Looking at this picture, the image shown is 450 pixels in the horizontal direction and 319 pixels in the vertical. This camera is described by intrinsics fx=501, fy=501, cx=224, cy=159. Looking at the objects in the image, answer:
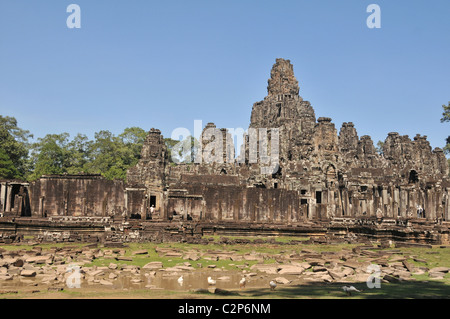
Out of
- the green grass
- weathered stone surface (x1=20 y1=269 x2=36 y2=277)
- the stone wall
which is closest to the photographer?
the green grass

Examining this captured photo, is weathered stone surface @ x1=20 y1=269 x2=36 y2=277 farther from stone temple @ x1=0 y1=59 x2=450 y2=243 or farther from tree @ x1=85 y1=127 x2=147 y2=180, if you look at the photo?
tree @ x1=85 y1=127 x2=147 y2=180

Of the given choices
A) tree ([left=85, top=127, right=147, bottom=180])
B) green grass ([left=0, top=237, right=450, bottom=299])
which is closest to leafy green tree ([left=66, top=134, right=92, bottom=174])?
tree ([left=85, top=127, right=147, bottom=180])

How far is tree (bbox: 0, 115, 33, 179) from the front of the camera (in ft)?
221

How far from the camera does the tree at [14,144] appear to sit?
6731 cm

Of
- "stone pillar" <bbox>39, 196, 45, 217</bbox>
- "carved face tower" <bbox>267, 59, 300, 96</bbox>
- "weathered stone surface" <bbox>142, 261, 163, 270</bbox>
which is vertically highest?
"carved face tower" <bbox>267, 59, 300, 96</bbox>

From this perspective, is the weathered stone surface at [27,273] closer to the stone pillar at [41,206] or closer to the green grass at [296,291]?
the green grass at [296,291]

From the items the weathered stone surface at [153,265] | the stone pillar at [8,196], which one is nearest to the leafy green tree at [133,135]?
the stone pillar at [8,196]

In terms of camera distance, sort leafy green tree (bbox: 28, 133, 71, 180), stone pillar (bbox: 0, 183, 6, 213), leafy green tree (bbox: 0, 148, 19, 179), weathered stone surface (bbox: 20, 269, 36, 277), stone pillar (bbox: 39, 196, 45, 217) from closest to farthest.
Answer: weathered stone surface (bbox: 20, 269, 36, 277) < stone pillar (bbox: 39, 196, 45, 217) < stone pillar (bbox: 0, 183, 6, 213) < leafy green tree (bbox: 0, 148, 19, 179) < leafy green tree (bbox: 28, 133, 71, 180)

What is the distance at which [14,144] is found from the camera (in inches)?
2657

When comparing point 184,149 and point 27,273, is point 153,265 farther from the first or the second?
point 184,149
